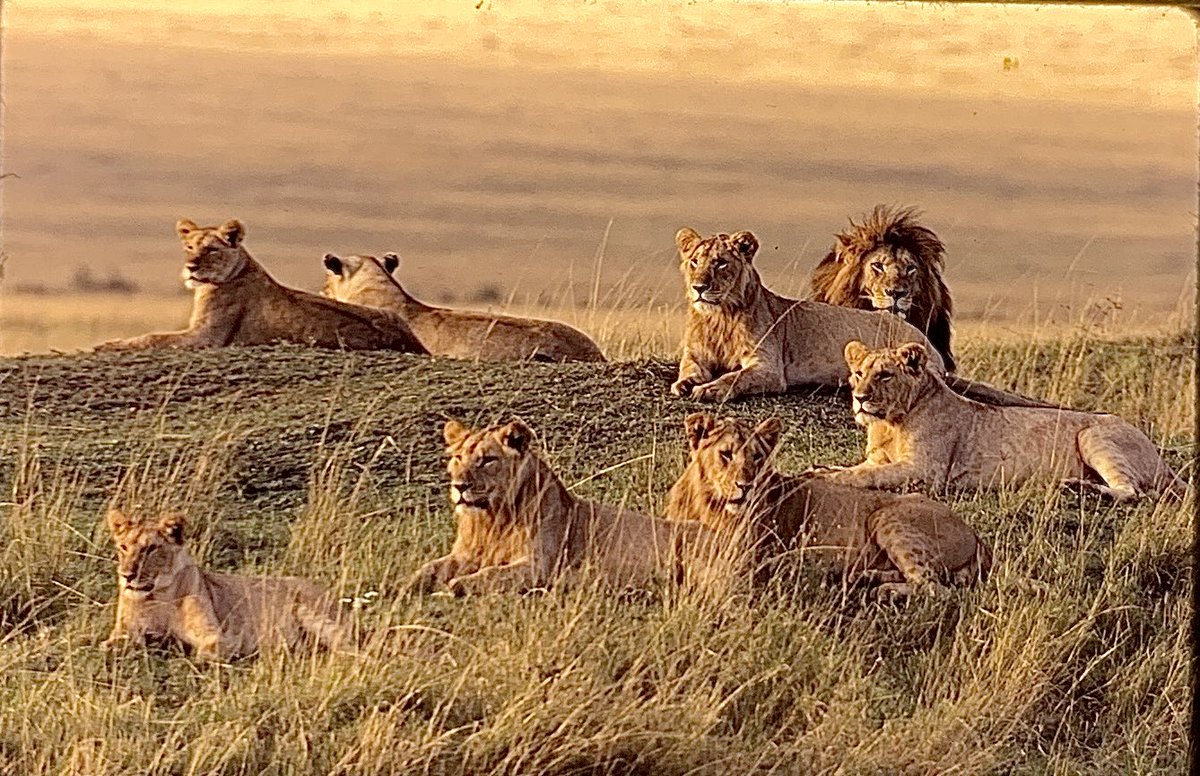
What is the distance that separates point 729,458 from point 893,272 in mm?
1187

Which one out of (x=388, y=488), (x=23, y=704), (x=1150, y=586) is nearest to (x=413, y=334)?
(x=388, y=488)

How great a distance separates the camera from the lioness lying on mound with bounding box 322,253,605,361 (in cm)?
529

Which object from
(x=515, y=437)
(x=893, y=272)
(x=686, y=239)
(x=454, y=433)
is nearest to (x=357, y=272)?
(x=454, y=433)

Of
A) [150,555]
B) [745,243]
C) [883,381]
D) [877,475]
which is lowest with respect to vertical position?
[150,555]

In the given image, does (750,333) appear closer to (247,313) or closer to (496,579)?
(496,579)

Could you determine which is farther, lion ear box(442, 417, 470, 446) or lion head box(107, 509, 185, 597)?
lion ear box(442, 417, 470, 446)

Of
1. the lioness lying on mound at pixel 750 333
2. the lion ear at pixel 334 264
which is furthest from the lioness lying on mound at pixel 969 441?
the lion ear at pixel 334 264

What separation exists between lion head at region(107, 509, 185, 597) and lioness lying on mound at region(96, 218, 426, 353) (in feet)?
2.18

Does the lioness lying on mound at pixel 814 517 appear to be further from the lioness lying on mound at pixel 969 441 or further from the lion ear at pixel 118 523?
the lion ear at pixel 118 523

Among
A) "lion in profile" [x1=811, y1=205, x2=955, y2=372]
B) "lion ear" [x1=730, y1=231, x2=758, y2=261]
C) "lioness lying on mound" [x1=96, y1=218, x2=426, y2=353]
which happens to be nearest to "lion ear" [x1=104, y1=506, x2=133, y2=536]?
"lioness lying on mound" [x1=96, y1=218, x2=426, y2=353]

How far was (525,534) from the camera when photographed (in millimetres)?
4844

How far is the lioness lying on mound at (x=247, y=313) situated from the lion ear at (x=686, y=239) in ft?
2.36

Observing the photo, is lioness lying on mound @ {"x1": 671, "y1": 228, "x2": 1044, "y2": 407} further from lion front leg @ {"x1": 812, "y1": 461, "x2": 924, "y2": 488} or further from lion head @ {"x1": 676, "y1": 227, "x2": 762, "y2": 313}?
lion front leg @ {"x1": 812, "y1": 461, "x2": 924, "y2": 488}

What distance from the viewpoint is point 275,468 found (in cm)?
502
